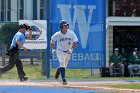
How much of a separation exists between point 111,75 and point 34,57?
143 inches

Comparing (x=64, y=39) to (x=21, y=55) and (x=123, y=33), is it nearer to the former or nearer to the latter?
(x=21, y=55)

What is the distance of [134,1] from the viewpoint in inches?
1437

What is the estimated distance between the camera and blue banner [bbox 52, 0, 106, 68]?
2078 cm

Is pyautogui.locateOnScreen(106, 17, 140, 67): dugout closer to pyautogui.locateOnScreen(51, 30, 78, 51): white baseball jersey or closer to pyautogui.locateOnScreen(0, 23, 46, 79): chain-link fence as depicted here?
pyautogui.locateOnScreen(0, 23, 46, 79): chain-link fence

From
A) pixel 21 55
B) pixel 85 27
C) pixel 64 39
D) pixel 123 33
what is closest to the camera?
pixel 64 39

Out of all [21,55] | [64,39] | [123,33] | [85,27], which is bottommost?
[21,55]

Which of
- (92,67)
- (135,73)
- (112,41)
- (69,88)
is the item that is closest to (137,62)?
(135,73)

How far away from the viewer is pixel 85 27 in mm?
21125

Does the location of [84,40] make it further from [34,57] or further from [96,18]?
[34,57]

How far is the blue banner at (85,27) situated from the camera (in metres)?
20.8

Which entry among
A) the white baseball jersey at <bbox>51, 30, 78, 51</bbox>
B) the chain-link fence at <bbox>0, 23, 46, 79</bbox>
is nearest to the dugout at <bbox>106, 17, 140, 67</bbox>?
the chain-link fence at <bbox>0, 23, 46, 79</bbox>

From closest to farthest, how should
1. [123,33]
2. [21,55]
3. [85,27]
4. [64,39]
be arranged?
[64,39] → [85,27] → [21,55] → [123,33]

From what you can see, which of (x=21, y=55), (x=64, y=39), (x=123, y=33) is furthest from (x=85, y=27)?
(x=123, y=33)

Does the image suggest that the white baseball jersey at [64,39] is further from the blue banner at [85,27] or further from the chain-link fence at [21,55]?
the blue banner at [85,27]
